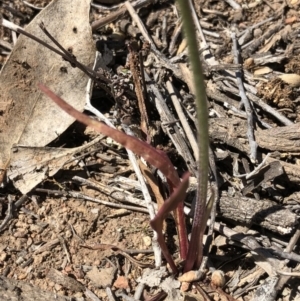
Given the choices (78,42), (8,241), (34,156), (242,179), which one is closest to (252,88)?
(242,179)

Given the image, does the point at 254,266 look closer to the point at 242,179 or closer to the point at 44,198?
the point at 242,179

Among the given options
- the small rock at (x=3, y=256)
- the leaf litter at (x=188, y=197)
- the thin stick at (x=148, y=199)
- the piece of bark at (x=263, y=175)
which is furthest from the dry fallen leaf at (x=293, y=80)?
the small rock at (x=3, y=256)

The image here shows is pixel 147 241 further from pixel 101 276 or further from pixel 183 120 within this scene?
pixel 183 120

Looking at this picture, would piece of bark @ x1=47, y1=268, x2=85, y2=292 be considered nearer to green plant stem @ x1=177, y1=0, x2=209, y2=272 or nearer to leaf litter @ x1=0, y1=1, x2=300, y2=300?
leaf litter @ x1=0, y1=1, x2=300, y2=300

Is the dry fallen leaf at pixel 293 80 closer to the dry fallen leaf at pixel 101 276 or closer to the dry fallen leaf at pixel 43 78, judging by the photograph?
the dry fallen leaf at pixel 43 78

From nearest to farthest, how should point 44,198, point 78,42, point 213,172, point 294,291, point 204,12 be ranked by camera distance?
1. point 294,291
2. point 213,172
3. point 44,198
4. point 78,42
5. point 204,12

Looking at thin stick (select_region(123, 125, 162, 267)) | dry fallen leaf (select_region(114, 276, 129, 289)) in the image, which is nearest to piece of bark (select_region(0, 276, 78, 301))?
dry fallen leaf (select_region(114, 276, 129, 289))
